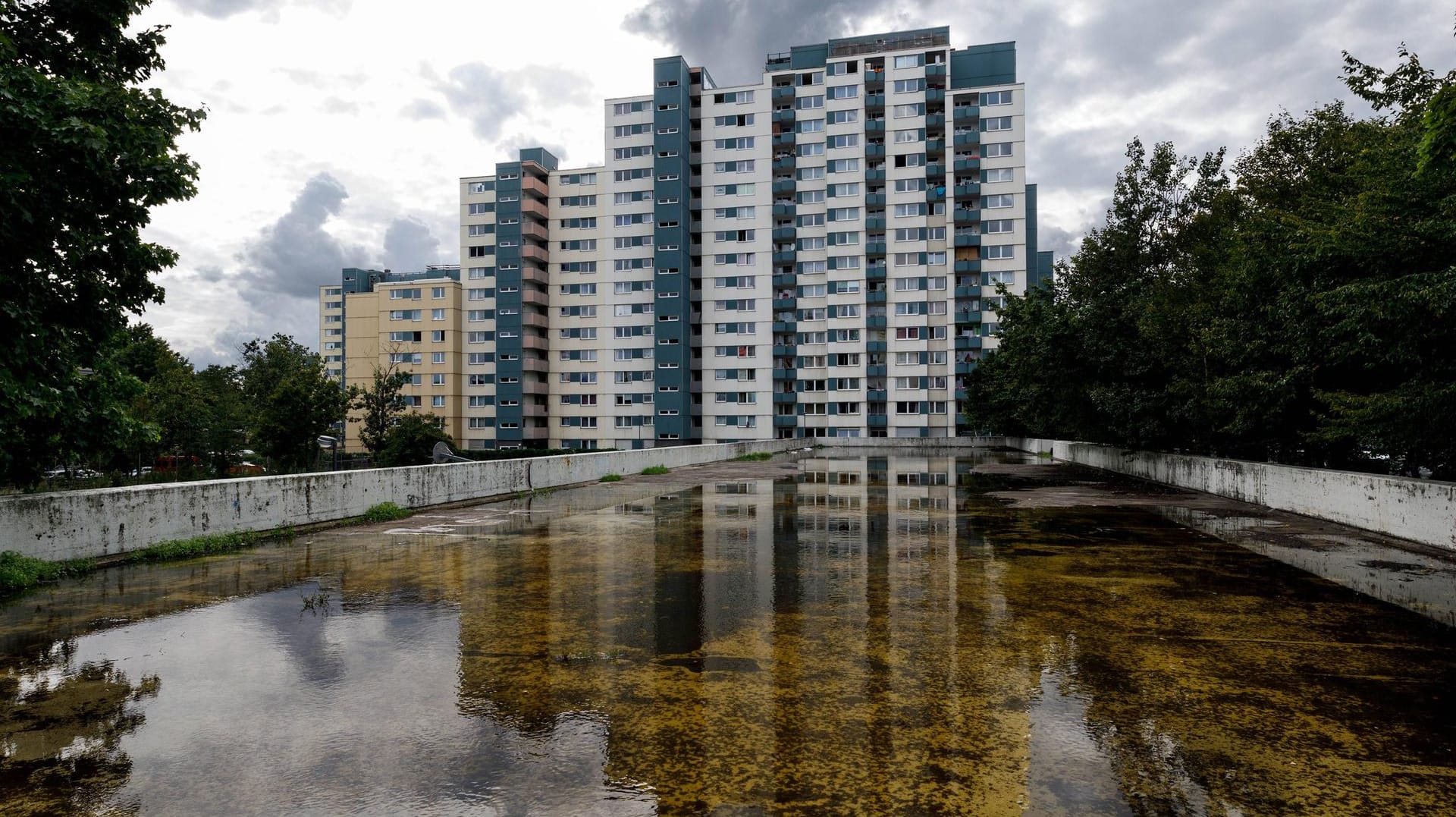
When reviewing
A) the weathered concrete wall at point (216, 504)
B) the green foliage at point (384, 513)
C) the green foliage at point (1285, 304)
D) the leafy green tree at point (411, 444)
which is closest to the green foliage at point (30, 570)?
the weathered concrete wall at point (216, 504)

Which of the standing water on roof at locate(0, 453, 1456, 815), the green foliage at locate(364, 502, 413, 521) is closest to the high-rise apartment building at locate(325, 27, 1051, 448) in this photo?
the green foliage at locate(364, 502, 413, 521)

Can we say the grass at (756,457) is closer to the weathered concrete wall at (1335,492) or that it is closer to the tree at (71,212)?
the weathered concrete wall at (1335,492)

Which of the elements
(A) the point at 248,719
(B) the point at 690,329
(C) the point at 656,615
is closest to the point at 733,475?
(C) the point at 656,615

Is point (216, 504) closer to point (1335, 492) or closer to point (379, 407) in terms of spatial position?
point (1335, 492)

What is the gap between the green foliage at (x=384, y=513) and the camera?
1588 cm

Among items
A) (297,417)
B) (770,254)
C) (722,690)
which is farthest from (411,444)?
(722,690)

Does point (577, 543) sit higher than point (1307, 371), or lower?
lower

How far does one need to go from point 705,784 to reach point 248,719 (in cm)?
315

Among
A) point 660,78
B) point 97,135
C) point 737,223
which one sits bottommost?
point 97,135

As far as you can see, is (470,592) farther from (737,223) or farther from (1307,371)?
(737,223)

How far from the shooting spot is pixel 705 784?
4.04 m

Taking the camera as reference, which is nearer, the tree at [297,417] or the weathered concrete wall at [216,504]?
the weathered concrete wall at [216,504]

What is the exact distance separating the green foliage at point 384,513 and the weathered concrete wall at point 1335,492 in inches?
712

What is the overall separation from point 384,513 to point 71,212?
25.6ft
